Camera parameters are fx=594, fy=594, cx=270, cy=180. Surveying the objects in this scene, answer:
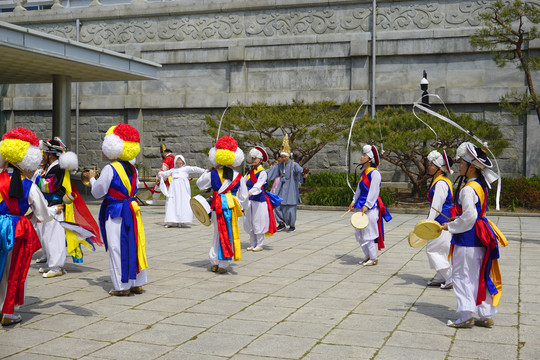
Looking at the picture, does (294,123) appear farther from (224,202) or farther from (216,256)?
(216,256)

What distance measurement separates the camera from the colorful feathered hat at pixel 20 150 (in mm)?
5789

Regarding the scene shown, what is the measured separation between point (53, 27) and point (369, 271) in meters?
20.7

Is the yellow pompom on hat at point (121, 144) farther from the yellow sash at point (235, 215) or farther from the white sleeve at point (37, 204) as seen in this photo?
the yellow sash at point (235, 215)

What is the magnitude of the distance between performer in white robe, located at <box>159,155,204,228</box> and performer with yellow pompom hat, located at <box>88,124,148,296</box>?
5.91 metres

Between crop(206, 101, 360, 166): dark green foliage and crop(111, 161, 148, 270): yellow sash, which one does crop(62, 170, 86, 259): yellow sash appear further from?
crop(206, 101, 360, 166): dark green foliage

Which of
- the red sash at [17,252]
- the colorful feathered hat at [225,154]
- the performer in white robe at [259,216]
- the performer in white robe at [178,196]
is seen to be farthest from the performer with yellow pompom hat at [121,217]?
the performer in white robe at [178,196]

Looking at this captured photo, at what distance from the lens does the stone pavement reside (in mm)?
Result: 4918

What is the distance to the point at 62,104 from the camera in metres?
18.8

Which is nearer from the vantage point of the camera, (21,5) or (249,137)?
(249,137)

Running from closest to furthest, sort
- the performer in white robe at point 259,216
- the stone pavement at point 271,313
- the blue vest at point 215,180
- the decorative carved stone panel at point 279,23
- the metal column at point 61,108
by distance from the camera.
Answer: the stone pavement at point 271,313 → the blue vest at point 215,180 → the performer in white robe at point 259,216 → the metal column at point 61,108 → the decorative carved stone panel at point 279,23

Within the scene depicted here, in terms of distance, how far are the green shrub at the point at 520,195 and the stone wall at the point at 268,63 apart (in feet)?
9.53

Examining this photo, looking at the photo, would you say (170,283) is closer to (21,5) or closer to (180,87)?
(180,87)

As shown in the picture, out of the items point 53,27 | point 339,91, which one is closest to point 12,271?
point 339,91

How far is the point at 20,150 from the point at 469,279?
4514 millimetres
